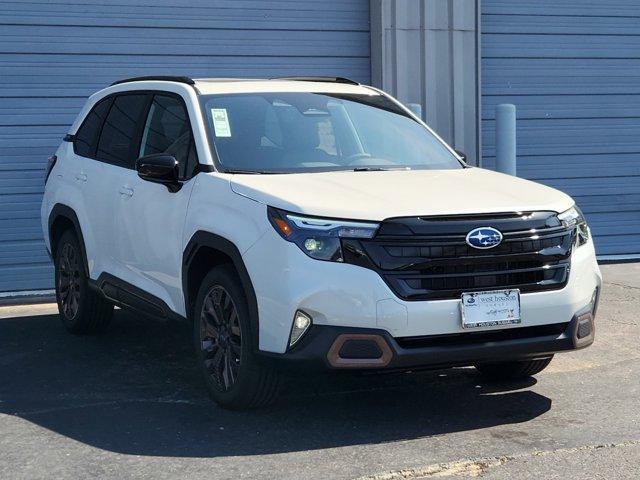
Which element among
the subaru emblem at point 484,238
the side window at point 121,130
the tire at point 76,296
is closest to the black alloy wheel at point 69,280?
the tire at point 76,296

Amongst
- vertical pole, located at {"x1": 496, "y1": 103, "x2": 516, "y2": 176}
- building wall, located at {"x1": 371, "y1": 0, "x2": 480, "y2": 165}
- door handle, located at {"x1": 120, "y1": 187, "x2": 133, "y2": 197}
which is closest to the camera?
door handle, located at {"x1": 120, "y1": 187, "x2": 133, "y2": 197}

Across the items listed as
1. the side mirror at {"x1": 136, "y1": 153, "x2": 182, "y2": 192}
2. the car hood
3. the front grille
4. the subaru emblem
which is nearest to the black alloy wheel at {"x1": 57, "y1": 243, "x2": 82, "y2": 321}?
the side mirror at {"x1": 136, "y1": 153, "x2": 182, "y2": 192}

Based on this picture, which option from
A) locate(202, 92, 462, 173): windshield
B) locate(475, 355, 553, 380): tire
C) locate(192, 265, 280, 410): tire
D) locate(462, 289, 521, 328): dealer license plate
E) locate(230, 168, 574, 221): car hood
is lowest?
locate(475, 355, 553, 380): tire

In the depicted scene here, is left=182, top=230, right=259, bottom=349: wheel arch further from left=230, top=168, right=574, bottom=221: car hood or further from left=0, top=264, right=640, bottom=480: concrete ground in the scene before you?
left=0, top=264, right=640, bottom=480: concrete ground

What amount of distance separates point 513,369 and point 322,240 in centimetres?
179

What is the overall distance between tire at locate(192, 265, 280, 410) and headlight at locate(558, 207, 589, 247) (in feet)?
5.29

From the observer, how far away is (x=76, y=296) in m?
7.69

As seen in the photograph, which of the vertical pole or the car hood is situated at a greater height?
the car hood

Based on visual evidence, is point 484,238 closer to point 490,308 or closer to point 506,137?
point 490,308

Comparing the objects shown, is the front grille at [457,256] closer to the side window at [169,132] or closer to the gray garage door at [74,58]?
the side window at [169,132]

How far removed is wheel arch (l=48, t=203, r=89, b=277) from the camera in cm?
736

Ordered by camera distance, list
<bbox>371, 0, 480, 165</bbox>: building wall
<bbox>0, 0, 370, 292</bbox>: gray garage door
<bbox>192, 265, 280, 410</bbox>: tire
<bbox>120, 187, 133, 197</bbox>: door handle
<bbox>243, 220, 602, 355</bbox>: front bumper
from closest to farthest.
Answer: <bbox>243, 220, 602, 355</bbox>: front bumper < <bbox>192, 265, 280, 410</bbox>: tire < <bbox>120, 187, 133, 197</bbox>: door handle < <bbox>0, 0, 370, 292</bbox>: gray garage door < <bbox>371, 0, 480, 165</bbox>: building wall

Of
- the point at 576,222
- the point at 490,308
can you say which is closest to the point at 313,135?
the point at 576,222

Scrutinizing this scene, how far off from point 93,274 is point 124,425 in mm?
1930
